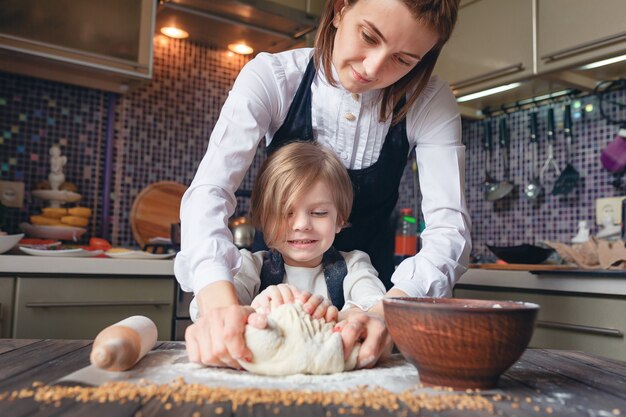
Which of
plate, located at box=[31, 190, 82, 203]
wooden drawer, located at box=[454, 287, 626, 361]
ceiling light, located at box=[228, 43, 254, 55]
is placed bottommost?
wooden drawer, located at box=[454, 287, 626, 361]

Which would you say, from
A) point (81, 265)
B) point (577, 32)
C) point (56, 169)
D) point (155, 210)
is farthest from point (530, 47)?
point (56, 169)

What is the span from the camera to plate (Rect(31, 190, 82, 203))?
87.1 inches

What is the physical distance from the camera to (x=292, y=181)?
39.2 inches

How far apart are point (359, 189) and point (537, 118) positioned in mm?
1608

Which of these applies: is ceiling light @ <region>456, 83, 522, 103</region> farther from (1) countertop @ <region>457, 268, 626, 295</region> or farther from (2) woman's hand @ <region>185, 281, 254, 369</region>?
(2) woman's hand @ <region>185, 281, 254, 369</region>

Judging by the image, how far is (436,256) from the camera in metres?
0.99

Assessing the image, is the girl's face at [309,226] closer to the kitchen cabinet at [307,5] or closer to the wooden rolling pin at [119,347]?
the wooden rolling pin at [119,347]

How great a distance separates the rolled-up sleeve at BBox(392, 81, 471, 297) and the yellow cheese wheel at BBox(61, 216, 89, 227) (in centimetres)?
153

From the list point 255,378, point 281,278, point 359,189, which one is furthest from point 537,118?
point 255,378

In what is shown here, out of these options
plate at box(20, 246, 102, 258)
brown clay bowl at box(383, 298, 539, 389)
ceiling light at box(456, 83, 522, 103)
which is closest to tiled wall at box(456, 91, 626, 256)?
ceiling light at box(456, 83, 522, 103)

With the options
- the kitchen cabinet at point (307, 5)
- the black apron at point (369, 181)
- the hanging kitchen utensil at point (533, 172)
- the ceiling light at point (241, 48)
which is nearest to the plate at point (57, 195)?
the ceiling light at point (241, 48)

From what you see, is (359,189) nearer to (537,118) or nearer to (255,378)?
(255,378)

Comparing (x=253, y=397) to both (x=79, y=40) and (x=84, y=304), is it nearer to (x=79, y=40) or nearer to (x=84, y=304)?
(x=84, y=304)

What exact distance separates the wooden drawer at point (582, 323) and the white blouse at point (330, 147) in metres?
0.86
